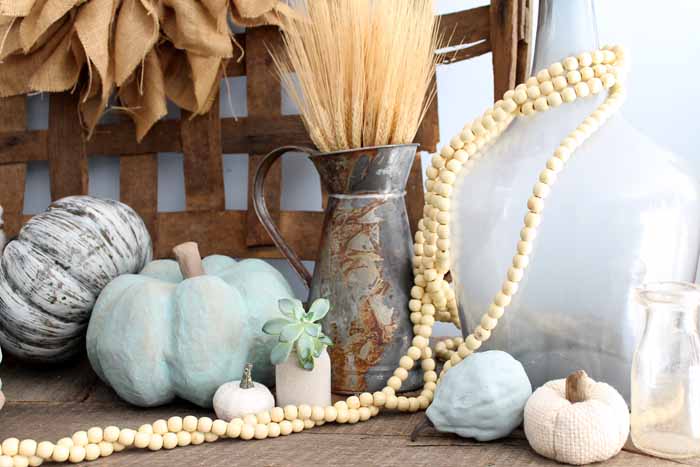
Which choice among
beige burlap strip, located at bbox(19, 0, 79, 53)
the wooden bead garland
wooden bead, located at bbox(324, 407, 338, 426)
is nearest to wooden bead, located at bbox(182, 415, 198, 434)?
the wooden bead garland

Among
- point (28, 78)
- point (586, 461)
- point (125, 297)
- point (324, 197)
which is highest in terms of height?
point (28, 78)

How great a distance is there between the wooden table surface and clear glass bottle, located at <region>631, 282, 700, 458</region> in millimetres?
17

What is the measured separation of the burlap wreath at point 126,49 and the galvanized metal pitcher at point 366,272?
22 centimetres

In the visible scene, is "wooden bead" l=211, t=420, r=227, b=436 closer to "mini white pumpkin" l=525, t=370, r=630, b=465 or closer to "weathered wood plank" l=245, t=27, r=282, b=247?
"mini white pumpkin" l=525, t=370, r=630, b=465

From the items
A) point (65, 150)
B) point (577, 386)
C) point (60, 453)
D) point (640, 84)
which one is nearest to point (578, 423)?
point (577, 386)

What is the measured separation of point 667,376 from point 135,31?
592 mm

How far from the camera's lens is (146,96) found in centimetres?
92

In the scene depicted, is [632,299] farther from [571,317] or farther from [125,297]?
[125,297]

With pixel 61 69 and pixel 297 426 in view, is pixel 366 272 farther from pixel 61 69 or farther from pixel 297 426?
pixel 61 69

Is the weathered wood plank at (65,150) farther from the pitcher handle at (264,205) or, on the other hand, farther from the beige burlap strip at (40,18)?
the pitcher handle at (264,205)

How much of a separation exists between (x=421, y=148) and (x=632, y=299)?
33 cm

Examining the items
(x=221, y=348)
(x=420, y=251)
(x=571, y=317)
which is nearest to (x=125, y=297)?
(x=221, y=348)

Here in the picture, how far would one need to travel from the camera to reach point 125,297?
73cm

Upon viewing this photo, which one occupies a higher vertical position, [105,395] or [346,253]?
[346,253]
